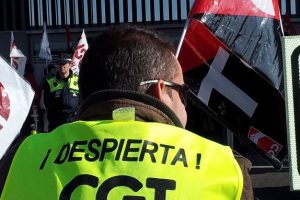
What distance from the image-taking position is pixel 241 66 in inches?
197

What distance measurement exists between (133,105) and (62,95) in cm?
918

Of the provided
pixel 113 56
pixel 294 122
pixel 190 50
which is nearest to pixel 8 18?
pixel 190 50

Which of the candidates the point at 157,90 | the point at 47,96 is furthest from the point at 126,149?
the point at 47,96

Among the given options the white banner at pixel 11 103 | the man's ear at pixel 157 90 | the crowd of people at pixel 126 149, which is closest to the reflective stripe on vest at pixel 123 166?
the crowd of people at pixel 126 149

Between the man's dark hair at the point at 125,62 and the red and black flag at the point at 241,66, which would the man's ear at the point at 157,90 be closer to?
the man's dark hair at the point at 125,62

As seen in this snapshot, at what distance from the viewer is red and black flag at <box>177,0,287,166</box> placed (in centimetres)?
492

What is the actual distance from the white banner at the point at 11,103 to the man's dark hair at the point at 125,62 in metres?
4.34

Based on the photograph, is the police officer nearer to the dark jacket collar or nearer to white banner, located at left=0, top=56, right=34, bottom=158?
white banner, located at left=0, top=56, right=34, bottom=158

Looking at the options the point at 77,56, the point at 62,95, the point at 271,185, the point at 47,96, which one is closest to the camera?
the point at 271,185

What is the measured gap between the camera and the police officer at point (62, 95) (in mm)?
10453

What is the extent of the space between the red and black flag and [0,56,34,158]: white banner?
1783 millimetres

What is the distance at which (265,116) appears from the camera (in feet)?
16.1

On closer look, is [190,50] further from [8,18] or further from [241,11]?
[8,18]

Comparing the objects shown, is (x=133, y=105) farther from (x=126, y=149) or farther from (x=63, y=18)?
(x=63, y=18)
